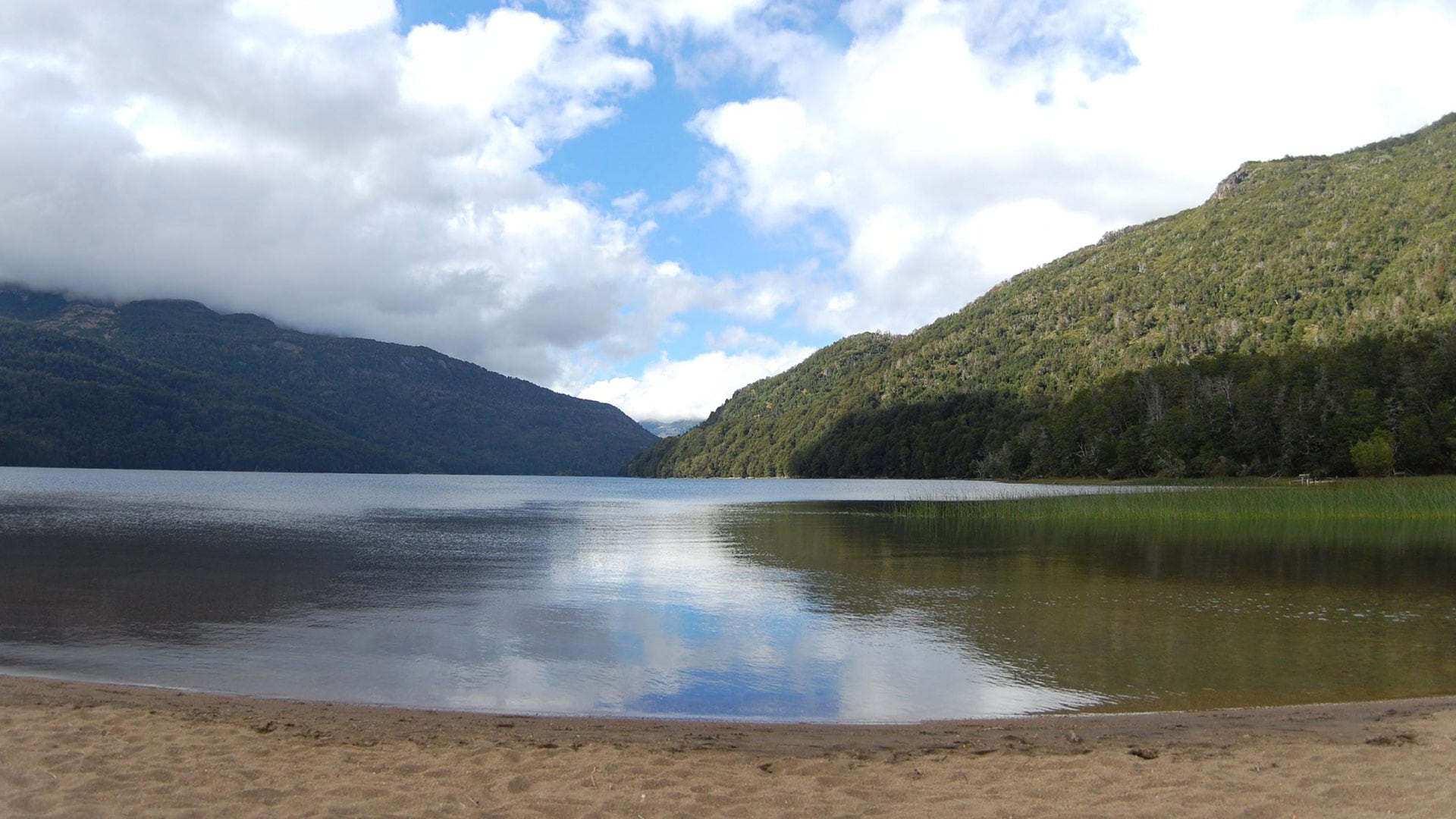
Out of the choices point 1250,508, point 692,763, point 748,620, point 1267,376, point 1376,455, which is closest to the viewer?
point 692,763

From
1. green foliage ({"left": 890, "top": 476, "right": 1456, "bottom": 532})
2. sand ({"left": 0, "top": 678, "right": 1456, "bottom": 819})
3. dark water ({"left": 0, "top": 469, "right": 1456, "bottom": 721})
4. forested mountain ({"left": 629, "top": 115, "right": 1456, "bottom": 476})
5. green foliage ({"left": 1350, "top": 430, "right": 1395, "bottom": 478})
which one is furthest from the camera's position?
forested mountain ({"left": 629, "top": 115, "right": 1456, "bottom": 476})

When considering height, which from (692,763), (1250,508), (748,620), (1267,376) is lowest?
(748,620)

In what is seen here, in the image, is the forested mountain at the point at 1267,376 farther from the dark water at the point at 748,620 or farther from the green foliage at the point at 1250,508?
the dark water at the point at 748,620

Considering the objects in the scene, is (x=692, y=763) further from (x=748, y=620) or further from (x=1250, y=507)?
(x=1250, y=507)

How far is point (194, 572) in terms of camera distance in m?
27.0

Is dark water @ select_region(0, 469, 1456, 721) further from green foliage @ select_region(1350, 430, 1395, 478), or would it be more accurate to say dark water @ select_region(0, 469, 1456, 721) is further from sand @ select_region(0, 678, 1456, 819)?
green foliage @ select_region(1350, 430, 1395, 478)

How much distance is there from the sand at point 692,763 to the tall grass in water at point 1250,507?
4071cm

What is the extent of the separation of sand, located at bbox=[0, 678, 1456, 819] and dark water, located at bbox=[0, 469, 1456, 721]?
1.45m

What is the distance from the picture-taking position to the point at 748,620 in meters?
19.8

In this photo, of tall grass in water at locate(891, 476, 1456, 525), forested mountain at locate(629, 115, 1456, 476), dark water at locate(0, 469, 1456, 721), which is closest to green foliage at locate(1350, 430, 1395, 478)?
forested mountain at locate(629, 115, 1456, 476)

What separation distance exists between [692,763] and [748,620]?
A: 423 inches

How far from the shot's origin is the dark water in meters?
13.6

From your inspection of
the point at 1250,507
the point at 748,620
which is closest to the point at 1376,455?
the point at 1250,507

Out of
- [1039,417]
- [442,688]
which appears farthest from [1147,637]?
[1039,417]
